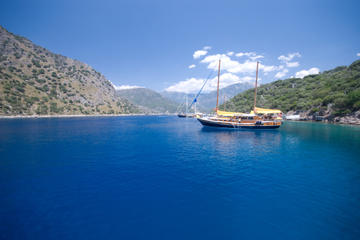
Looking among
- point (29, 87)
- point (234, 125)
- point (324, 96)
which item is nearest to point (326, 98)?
point (324, 96)

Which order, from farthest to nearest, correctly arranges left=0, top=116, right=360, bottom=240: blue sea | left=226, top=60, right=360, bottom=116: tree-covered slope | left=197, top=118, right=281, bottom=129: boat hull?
left=226, top=60, right=360, bottom=116: tree-covered slope → left=197, top=118, right=281, bottom=129: boat hull → left=0, top=116, right=360, bottom=240: blue sea

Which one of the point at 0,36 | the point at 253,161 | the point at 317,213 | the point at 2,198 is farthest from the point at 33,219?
the point at 0,36

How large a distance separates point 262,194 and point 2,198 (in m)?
19.8

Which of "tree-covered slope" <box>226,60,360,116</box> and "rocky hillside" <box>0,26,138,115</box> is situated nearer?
"tree-covered slope" <box>226,60,360,116</box>

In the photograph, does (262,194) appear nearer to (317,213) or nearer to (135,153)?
(317,213)

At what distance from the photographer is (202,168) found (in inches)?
748

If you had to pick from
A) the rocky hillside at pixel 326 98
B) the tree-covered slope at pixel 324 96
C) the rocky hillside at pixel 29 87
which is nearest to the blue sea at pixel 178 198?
the rocky hillside at pixel 326 98

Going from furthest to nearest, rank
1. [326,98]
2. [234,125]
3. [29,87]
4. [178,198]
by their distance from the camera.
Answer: [29,87], [326,98], [234,125], [178,198]

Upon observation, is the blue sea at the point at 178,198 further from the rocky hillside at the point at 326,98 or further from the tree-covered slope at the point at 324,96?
the tree-covered slope at the point at 324,96

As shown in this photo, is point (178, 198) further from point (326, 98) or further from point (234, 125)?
point (326, 98)

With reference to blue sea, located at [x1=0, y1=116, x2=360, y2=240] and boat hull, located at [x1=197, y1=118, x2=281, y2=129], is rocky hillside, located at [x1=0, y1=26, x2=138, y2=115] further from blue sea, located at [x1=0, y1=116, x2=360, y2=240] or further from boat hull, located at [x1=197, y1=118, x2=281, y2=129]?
blue sea, located at [x1=0, y1=116, x2=360, y2=240]

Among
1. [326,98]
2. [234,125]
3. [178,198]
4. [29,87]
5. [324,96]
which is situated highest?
[29,87]

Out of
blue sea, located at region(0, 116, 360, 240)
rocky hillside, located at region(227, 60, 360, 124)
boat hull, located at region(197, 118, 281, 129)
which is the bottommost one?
blue sea, located at region(0, 116, 360, 240)

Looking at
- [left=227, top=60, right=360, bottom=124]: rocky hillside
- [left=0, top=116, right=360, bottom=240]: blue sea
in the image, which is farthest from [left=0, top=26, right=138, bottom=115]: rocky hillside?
[left=227, top=60, right=360, bottom=124]: rocky hillside
